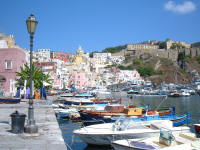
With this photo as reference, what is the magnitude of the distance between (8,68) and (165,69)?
14463 centimetres

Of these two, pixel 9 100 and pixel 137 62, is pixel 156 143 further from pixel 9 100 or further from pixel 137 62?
pixel 137 62

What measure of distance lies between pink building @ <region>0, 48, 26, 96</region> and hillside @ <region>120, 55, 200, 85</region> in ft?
418

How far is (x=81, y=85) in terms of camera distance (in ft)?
343

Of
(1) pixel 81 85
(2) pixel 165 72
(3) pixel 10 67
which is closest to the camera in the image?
(3) pixel 10 67

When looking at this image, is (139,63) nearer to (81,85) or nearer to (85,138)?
(81,85)

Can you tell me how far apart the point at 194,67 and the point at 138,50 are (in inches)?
1772

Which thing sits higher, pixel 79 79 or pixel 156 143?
pixel 79 79

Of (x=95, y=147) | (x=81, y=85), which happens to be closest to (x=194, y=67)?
(x=81, y=85)

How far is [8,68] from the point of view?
127 ft

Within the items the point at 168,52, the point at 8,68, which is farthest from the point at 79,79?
the point at 168,52

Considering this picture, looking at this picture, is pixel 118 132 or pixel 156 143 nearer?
pixel 156 143

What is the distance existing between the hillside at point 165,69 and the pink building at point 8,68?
418ft

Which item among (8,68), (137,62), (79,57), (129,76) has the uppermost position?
(79,57)

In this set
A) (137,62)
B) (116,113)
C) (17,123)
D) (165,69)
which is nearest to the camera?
(17,123)
